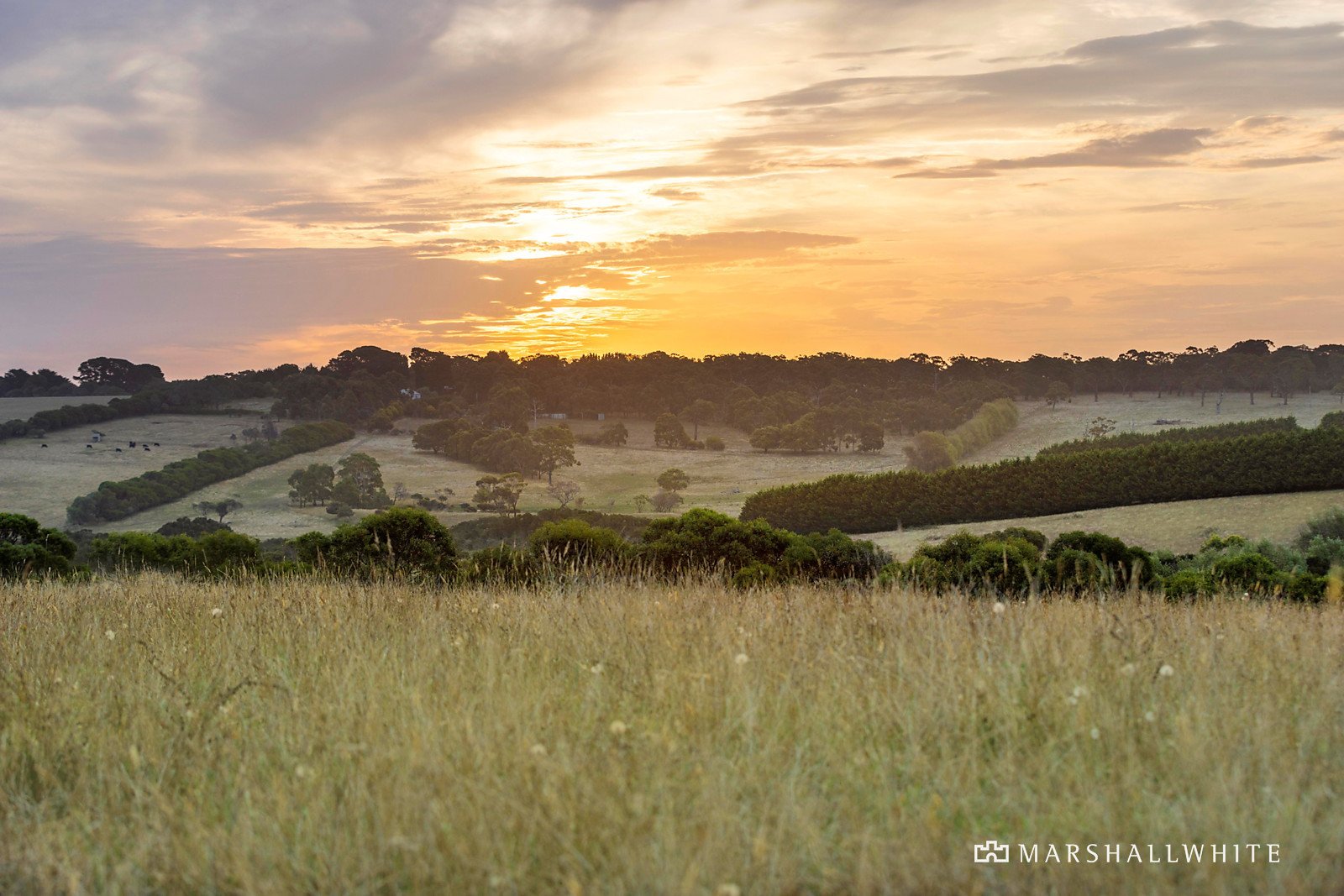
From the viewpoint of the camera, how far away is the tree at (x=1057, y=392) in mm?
73812

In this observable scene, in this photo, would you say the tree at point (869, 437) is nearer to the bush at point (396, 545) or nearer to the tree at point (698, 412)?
the tree at point (698, 412)

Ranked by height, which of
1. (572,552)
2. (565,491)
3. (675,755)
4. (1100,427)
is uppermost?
(1100,427)

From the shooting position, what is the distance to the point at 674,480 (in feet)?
174

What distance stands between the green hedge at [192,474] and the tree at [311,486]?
583 centimetres

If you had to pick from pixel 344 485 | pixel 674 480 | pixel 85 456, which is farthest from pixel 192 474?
pixel 674 480

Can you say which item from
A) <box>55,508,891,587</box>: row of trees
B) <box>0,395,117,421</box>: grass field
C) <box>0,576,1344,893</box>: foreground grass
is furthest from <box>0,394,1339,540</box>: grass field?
<box>0,576,1344,893</box>: foreground grass

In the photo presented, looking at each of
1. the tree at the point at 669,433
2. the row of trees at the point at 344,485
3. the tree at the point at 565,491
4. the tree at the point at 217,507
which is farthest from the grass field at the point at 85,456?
the tree at the point at 669,433

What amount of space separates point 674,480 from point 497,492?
8.92m

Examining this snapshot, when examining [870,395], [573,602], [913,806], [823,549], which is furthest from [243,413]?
[913,806]

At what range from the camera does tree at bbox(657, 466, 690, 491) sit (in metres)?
Result: 52.6

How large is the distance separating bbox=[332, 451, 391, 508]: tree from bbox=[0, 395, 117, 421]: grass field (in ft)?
75.1

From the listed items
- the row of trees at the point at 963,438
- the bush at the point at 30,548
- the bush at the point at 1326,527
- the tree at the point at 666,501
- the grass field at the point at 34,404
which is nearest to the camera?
the bush at the point at 30,548

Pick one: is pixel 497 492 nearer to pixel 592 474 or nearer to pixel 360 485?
pixel 360 485

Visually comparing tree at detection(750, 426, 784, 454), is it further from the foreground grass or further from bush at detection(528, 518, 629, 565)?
the foreground grass
